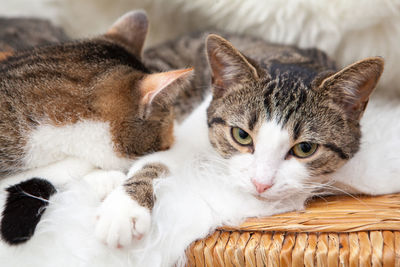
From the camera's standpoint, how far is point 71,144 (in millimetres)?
901

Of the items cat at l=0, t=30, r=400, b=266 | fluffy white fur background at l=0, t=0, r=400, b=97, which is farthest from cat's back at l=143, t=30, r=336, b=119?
cat at l=0, t=30, r=400, b=266

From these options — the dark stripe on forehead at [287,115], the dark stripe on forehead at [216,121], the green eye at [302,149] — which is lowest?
the dark stripe on forehead at [216,121]

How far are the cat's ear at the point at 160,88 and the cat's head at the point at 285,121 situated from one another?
15cm

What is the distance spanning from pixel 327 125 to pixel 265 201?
242mm

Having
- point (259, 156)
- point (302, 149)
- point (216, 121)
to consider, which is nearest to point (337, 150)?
point (302, 149)

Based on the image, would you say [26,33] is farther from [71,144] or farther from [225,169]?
[225,169]

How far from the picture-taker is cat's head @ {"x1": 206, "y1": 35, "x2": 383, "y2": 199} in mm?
850

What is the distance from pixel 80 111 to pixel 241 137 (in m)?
0.40

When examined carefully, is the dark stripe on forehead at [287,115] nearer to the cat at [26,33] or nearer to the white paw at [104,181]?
the white paw at [104,181]

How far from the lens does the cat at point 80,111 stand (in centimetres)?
87

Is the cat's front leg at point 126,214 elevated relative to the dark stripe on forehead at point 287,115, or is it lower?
lower

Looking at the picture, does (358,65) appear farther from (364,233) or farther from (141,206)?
(141,206)

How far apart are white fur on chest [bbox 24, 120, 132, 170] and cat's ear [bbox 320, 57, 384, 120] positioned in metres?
0.55

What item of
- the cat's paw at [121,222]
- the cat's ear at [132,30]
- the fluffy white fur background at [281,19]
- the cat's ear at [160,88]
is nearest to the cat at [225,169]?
the cat's paw at [121,222]
